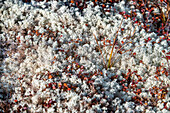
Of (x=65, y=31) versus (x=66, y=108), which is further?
(x=65, y=31)

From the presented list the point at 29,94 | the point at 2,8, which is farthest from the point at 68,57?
the point at 2,8

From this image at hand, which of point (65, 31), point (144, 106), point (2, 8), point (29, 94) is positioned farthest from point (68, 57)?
point (2, 8)

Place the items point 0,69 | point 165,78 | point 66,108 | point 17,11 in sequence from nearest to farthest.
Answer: point 66,108
point 165,78
point 0,69
point 17,11

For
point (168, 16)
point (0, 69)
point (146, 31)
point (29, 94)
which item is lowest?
point (29, 94)

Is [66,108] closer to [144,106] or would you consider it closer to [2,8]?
[144,106]

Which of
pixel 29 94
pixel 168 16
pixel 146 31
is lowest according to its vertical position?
pixel 29 94

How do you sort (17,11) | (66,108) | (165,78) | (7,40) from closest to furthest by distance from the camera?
(66,108)
(165,78)
(7,40)
(17,11)

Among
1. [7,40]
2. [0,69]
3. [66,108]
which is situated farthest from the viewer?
[7,40]

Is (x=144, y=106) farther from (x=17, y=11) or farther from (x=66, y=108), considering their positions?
(x=17, y=11)

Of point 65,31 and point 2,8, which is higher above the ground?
point 2,8
